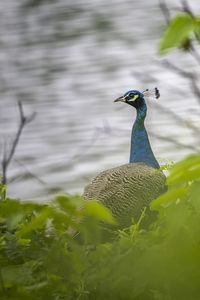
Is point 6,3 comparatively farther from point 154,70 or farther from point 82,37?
point 154,70

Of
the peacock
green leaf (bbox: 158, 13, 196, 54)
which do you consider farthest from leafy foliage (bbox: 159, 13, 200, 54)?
the peacock

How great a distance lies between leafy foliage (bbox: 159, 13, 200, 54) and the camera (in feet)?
3.51

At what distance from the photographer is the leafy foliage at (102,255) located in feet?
3.85

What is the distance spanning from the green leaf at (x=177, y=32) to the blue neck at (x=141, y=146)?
10.5 ft

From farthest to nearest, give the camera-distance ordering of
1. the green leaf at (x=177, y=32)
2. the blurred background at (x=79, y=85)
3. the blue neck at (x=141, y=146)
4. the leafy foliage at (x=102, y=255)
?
1. the blurred background at (x=79, y=85)
2. the blue neck at (x=141, y=146)
3. the leafy foliage at (x=102, y=255)
4. the green leaf at (x=177, y=32)

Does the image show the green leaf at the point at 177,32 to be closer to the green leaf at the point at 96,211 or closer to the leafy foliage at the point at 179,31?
the leafy foliage at the point at 179,31

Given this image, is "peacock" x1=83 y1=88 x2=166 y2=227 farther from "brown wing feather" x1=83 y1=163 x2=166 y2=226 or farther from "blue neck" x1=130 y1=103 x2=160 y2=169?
"blue neck" x1=130 y1=103 x2=160 y2=169

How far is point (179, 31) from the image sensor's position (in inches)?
43.1

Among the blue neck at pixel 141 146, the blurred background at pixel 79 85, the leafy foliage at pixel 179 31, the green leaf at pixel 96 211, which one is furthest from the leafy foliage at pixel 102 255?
the blue neck at pixel 141 146

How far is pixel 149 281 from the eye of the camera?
120cm

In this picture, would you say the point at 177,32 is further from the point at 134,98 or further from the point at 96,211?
the point at 134,98

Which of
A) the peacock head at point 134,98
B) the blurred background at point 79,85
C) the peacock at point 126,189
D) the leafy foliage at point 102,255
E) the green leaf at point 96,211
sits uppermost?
the green leaf at point 96,211

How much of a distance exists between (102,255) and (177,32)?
0.60m

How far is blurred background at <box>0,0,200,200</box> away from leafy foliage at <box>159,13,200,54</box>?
2.99 meters
